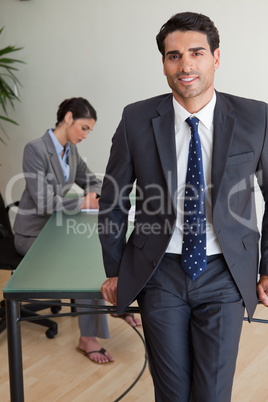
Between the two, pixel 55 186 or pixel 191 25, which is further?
pixel 55 186

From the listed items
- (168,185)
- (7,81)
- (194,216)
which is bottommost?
(194,216)

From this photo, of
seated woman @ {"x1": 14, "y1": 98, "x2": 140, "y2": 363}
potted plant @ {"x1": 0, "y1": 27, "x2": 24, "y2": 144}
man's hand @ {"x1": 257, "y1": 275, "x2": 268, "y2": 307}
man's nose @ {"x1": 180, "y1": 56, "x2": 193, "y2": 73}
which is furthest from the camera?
potted plant @ {"x1": 0, "y1": 27, "x2": 24, "y2": 144}

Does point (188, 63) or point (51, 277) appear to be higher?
point (188, 63)

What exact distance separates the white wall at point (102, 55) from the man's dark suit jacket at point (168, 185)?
8.39 ft

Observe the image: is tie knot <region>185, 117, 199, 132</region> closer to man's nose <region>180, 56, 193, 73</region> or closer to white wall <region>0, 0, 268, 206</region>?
man's nose <region>180, 56, 193, 73</region>

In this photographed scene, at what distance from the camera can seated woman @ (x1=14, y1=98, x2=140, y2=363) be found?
10.6 feet

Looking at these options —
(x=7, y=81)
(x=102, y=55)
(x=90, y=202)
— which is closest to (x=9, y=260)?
(x=90, y=202)

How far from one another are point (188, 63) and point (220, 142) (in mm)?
261

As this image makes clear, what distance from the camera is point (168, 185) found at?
166 centimetres

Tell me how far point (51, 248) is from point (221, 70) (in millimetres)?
2323

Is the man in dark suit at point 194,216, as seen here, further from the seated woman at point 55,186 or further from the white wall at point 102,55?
the white wall at point 102,55

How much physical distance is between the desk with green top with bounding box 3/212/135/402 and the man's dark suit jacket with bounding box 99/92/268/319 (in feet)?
1.08

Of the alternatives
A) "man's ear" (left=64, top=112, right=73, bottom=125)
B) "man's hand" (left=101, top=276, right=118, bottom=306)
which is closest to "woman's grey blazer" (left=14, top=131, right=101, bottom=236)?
"man's ear" (left=64, top=112, right=73, bottom=125)

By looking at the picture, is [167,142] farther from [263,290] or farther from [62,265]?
[62,265]
